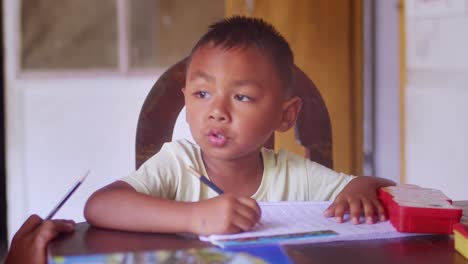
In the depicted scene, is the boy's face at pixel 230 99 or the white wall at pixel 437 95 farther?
the white wall at pixel 437 95

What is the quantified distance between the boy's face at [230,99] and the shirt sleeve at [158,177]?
1.8 inches

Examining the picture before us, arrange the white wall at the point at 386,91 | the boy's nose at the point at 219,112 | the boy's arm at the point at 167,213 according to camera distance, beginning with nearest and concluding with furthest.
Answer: the boy's arm at the point at 167,213 < the boy's nose at the point at 219,112 < the white wall at the point at 386,91

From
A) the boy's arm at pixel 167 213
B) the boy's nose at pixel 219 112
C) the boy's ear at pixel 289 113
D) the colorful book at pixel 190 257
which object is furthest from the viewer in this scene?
the boy's ear at pixel 289 113

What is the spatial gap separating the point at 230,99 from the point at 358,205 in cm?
17

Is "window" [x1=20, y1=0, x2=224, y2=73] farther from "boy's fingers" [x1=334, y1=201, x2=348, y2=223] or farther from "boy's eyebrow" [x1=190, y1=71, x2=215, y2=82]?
"boy's fingers" [x1=334, y1=201, x2=348, y2=223]

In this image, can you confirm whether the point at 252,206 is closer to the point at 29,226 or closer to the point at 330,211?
the point at 330,211

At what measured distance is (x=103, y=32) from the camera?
159 cm

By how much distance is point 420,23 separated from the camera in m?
1.58

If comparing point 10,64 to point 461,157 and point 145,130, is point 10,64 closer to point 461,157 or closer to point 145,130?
point 145,130

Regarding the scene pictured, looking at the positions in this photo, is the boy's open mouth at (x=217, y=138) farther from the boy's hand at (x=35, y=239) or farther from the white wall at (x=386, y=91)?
the white wall at (x=386, y=91)

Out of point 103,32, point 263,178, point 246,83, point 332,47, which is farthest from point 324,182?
point 103,32

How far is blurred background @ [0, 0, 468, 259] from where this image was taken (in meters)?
1.49

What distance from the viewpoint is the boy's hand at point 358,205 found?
0.64 meters

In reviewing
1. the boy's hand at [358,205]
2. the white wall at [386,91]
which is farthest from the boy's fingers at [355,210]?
the white wall at [386,91]
